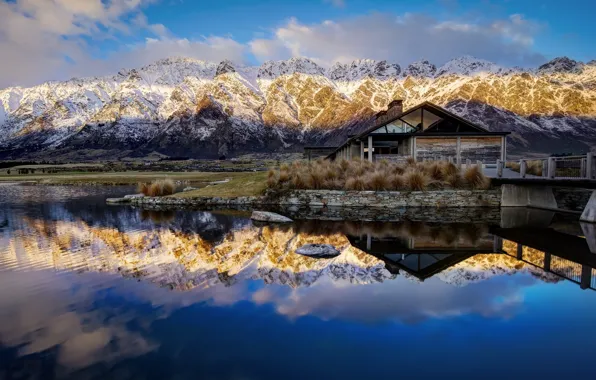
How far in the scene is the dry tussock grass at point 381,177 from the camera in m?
24.0

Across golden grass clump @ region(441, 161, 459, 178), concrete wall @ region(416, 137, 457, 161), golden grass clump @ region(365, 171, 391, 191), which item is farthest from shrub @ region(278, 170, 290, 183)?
concrete wall @ region(416, 137, 457, 161)

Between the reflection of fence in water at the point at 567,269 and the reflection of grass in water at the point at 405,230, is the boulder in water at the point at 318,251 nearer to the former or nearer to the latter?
the reflection of grass in water at the point at 405,230

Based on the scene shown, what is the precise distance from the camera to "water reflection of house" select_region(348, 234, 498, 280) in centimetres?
1145

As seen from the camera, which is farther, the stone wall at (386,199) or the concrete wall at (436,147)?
the concrete wall at (436,147)

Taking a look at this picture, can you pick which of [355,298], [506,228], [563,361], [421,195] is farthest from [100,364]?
[421,195]

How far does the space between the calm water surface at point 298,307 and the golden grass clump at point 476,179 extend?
7848mm

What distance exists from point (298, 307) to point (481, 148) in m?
32.2

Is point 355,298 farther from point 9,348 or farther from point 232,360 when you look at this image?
point 9,348

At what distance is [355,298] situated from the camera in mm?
8953

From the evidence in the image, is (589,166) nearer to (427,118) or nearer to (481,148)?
(481,148)

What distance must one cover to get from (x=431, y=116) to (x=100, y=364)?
1389 inches

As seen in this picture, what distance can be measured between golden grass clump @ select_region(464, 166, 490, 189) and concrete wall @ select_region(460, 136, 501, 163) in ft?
40.0

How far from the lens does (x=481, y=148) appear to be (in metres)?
Result: 35.5

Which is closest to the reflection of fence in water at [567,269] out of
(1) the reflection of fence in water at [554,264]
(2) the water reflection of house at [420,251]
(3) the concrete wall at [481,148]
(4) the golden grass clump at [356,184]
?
(1) the reflection of fence in water at [554,264]
